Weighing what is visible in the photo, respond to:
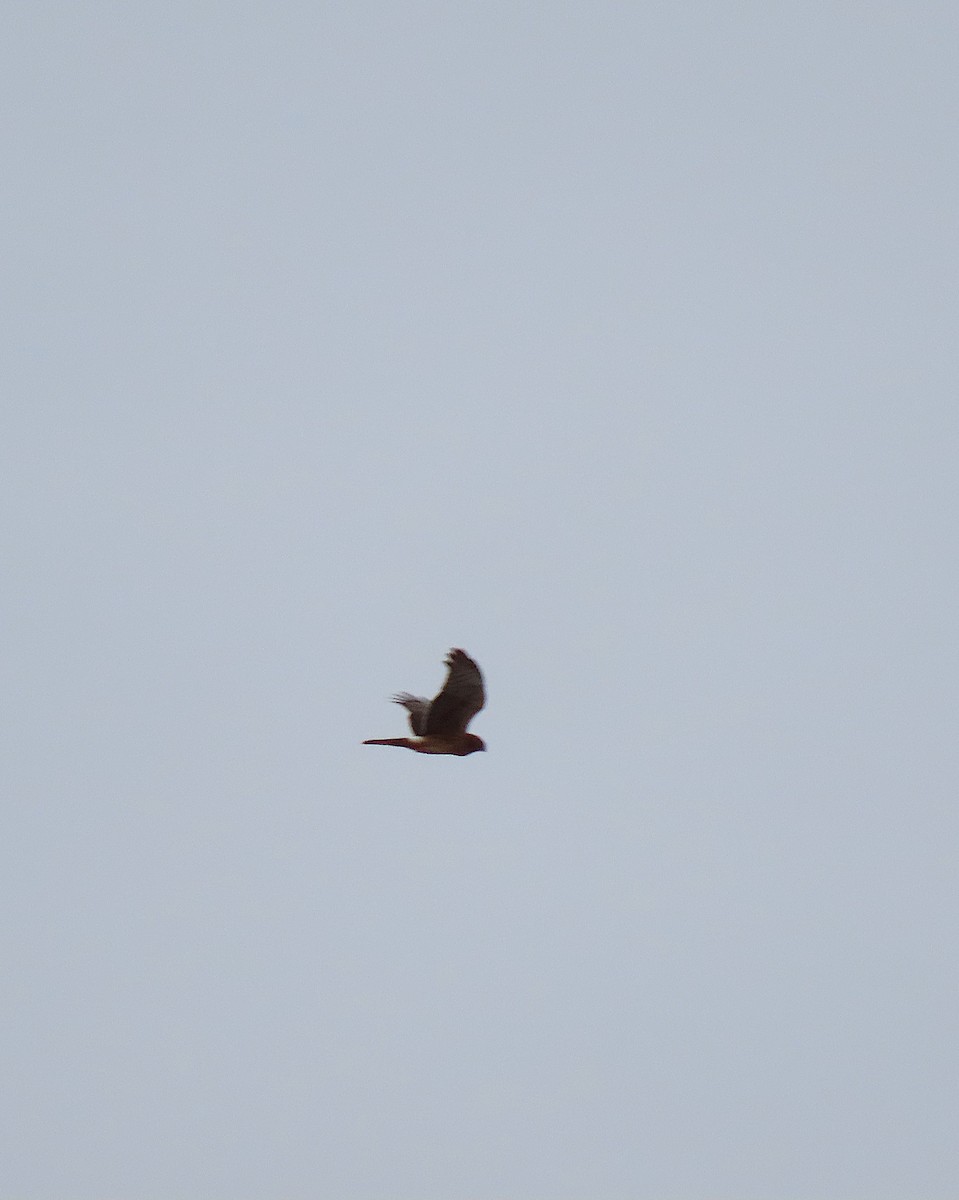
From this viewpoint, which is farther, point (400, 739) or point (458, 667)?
point (400, 739)

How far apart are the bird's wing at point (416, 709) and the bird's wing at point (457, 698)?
0.77m

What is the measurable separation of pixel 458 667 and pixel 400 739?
2570 millimetres

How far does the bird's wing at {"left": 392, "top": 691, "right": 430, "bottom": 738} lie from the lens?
25.9 metres

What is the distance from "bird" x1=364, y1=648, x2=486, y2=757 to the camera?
23.6 metres

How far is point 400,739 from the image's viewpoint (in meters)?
25.6

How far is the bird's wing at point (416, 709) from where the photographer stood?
25.9 meters

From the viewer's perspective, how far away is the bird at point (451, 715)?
23.6 meters

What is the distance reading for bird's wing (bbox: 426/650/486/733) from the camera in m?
23.5

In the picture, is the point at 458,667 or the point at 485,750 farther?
the point at 485,750

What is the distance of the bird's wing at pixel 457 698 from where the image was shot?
23516 millimetres

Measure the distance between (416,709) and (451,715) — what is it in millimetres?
2137

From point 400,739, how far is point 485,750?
4.57 feet

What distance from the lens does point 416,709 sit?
2647cm

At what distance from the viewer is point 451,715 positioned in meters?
24.4
